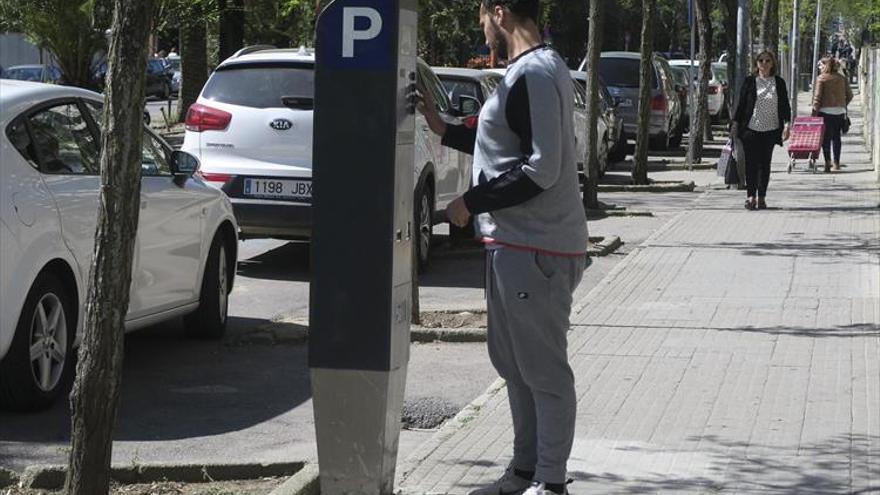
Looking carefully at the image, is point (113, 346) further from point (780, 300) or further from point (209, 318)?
point (780, 300)

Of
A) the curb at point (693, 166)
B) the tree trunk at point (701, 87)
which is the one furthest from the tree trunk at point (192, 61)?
the curb at point (693, 166)

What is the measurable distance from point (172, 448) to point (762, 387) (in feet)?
10.2

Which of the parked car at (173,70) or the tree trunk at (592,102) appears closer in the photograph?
the tree trunk at (592,102)

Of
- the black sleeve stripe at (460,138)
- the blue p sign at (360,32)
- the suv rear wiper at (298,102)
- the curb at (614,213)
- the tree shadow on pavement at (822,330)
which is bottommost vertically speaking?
the curb at (614,213)

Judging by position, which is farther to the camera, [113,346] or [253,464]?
[253,464]

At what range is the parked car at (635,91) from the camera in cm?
3045

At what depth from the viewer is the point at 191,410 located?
27.3 feet

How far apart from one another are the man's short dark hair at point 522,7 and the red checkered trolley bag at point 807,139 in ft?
69.5

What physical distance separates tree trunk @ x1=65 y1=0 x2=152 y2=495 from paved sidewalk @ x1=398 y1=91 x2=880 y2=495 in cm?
138

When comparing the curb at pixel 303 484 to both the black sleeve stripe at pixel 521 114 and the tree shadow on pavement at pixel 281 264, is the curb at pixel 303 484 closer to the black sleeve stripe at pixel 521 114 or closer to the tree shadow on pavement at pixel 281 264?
the black sleeve stripe at pixel 521 114

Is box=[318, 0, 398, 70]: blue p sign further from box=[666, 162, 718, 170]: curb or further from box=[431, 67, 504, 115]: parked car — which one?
box=[666, 162, 718, 170]: curb

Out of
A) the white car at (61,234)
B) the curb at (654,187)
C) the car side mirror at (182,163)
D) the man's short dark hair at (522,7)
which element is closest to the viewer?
the man's short dark hair at (522,7)

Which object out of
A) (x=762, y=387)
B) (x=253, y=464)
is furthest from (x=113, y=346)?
(x=762, y=387)

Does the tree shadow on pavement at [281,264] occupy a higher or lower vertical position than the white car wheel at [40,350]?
lower
